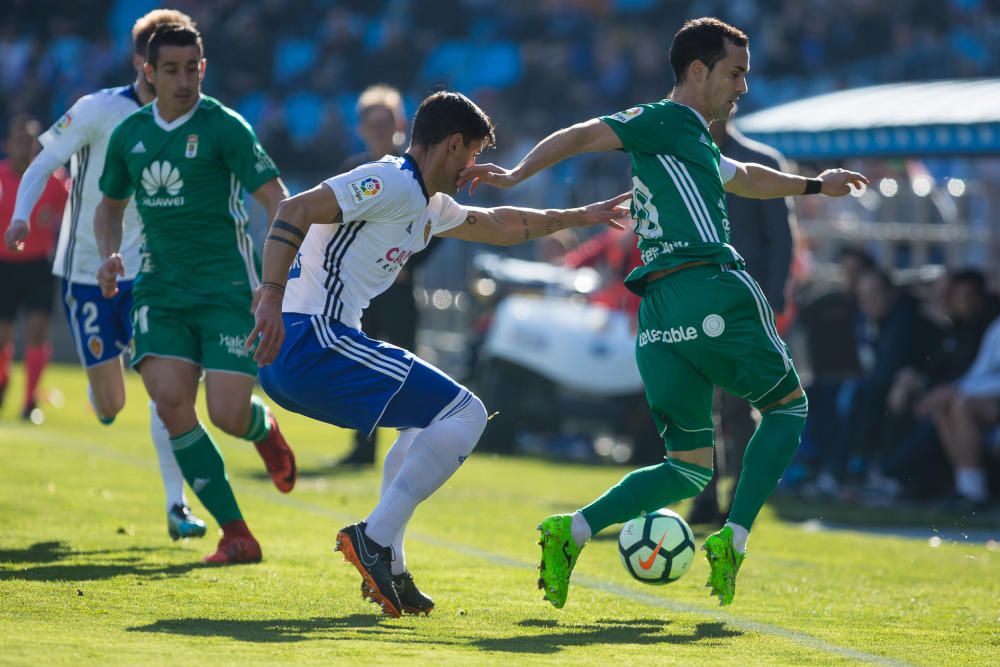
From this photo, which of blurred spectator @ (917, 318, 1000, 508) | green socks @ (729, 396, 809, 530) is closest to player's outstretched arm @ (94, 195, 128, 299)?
green socks @ (729, 396, 809, 530)

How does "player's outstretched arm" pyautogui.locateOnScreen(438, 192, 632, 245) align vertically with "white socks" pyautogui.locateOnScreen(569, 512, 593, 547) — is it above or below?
above

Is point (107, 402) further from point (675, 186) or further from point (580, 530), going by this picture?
point (675, 186)

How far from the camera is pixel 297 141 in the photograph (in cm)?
2641

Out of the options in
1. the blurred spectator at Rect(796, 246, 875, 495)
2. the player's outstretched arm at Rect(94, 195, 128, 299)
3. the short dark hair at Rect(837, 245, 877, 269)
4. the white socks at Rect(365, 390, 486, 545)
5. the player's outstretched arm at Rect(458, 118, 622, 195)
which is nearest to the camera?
the player's outstretched arm at Rect(458, 118, 622, 195)

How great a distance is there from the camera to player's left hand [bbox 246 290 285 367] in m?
5.86

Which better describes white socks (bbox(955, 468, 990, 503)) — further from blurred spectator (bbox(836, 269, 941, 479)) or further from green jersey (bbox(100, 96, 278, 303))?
green jersey (bbox(100, 96, 278, 303))

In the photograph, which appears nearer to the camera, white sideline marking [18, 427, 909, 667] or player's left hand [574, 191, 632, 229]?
white sideline marking [18, 427, 909, 667]

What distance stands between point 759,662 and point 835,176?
2.39m

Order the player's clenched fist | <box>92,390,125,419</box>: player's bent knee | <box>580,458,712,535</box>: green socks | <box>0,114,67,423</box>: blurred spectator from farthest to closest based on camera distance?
<box>0,114,67,423</box>: blurred spectator
<box>92,390,125,419</box>: player's bent knee
the player's clenched fist
<box>580,458,712,535</box>: green socks

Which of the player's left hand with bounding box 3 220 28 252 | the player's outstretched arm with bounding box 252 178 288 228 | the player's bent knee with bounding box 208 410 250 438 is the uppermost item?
the player's outstretched arm with bounding box 252 178 288 228

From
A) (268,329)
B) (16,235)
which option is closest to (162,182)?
(16,235)

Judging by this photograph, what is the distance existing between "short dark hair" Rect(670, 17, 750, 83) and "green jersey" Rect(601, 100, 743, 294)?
241mm

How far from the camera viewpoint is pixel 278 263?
589cm

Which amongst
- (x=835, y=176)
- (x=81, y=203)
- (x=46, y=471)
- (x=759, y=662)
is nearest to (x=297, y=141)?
(x=46, y=471)
